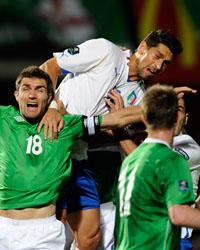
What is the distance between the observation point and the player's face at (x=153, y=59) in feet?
19.6

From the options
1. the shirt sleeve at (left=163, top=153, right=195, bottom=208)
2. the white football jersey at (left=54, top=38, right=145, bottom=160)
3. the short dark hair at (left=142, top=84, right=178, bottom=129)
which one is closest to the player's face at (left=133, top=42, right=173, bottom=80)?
the white football jersey at (left=54, top=38, right=145, bottom=160)

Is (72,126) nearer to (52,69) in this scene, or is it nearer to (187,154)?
(52,69)

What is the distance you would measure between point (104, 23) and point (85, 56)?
4.47 meters

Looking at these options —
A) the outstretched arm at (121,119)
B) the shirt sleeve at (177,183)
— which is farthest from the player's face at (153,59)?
the shirt sleeve at (177,183)

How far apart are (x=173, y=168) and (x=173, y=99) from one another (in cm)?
36

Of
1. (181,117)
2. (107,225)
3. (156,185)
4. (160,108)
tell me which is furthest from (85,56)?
(156,185)

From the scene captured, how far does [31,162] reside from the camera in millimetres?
5691

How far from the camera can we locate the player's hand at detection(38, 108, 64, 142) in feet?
A: 18.6

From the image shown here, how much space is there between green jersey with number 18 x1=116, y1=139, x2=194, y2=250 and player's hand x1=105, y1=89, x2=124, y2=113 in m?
1.19

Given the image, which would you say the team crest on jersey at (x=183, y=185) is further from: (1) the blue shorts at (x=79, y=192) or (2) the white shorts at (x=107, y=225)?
(2) the white shorts at (x=107, y=225)

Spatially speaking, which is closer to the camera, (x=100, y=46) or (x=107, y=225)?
(x=100, y=46)

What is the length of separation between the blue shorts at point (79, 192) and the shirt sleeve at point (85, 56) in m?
0.65

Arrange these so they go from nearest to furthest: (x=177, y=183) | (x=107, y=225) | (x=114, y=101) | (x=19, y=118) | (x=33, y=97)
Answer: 1. (x=177, y=183)
2. (x=33, y=97)
3. (x=19, y=118)
4. (x=114, y=101)
5. (x=107, y=225)

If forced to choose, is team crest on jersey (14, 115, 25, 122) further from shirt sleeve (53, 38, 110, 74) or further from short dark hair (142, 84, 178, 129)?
short dark hair (142, 84, 178, 129)
